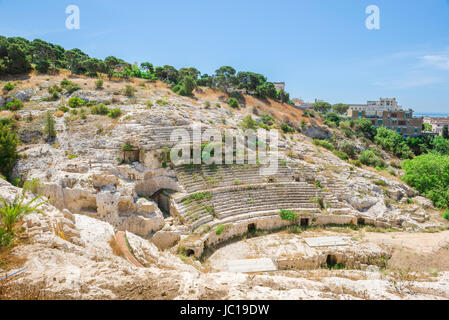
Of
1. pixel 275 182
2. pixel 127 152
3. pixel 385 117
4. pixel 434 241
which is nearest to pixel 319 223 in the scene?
pixel 275 182

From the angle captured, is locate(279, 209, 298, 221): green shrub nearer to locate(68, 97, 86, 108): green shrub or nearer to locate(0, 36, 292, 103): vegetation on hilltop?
Answer: locate(68, 97, 86, 108): green shrub

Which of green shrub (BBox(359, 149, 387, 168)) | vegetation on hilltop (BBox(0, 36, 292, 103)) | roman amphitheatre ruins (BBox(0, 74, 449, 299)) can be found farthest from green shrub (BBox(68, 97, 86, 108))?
green shrub (BBox(359, 149, 387, 168))

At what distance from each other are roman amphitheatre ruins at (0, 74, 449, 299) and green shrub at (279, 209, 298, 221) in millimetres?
192

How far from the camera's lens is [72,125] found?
17.6 metres

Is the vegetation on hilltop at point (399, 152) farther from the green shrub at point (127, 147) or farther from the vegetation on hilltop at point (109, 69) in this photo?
the green shrub at point (127, 147)

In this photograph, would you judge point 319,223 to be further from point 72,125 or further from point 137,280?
point 72,125

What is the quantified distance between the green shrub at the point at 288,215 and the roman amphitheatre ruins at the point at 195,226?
19cm

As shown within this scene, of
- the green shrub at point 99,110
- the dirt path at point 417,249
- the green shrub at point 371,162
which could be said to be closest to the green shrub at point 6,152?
the green shrub at point 99,110

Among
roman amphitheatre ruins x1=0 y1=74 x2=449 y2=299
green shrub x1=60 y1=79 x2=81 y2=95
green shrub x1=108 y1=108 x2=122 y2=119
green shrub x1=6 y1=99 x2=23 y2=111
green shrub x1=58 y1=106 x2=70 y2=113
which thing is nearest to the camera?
roman amphitheatre ruins x1=0 y1=74 x2=449 y2=299

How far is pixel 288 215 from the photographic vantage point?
14.3 meters

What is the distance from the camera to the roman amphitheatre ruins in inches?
178

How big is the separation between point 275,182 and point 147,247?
35.2 ft

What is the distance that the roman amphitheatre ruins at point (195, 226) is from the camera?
4.52 meters

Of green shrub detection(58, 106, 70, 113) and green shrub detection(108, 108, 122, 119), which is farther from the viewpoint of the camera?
green shrub detection(58, 106, 70, 113)
